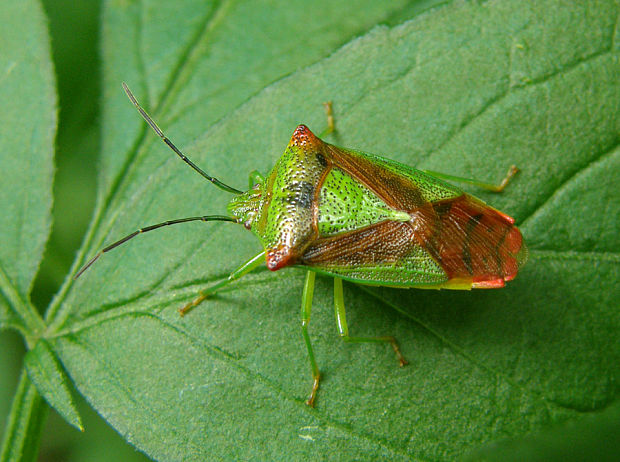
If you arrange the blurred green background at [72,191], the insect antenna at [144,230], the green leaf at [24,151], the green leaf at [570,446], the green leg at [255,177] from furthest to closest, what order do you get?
the blurred green background at [72,191]
the green leg at [255,177]
the green leaf at [24,151]
the insect antenna at [144,230]
the green leaf at [570,446]

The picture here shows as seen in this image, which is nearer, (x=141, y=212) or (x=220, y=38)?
(x=141, y=212)

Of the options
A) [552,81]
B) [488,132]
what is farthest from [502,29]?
[488,132]

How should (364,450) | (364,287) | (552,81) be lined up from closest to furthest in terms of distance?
1. (364,450)
2. (552,81)
3. (364,287)

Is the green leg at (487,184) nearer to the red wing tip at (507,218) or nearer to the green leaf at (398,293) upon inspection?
the green leaf at (398,293)

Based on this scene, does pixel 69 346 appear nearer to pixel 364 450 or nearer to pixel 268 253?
pixel 268 253

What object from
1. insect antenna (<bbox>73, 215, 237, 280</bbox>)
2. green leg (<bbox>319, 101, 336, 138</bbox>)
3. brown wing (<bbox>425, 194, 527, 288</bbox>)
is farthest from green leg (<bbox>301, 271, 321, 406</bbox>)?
green leg (<bbox>319, 101, 336, 138</bbox>)

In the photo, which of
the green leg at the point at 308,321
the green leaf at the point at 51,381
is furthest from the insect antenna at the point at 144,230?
the green leg at the point at 308,321
